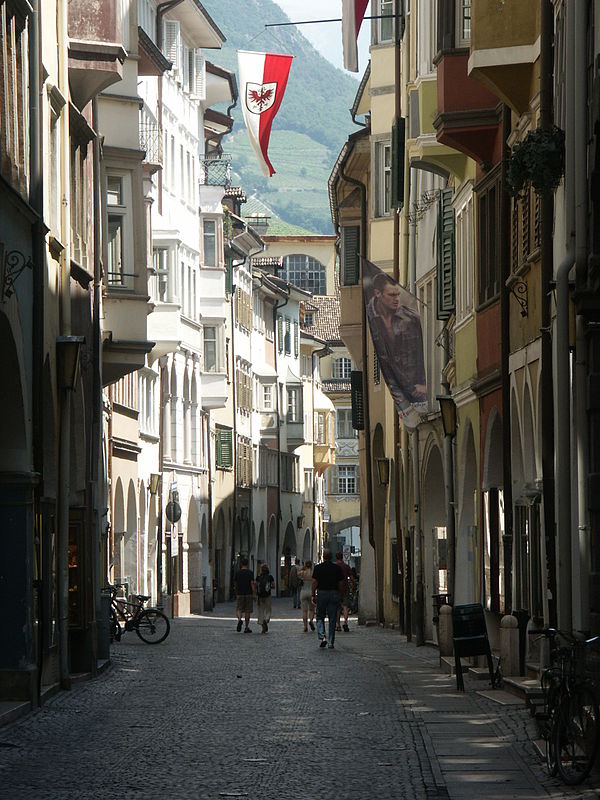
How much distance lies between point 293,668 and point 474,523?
4.03 m

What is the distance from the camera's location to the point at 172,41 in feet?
192

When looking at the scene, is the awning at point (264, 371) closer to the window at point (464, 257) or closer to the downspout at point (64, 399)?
the window at point (464, 257)

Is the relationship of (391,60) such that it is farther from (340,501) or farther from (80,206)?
(340,501)

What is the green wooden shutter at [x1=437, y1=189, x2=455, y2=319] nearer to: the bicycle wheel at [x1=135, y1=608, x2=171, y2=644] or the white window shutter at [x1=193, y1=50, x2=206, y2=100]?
the bicycle wheel at [x1=135, y1=608, x2=171, y2=644]

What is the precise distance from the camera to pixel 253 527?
82062mm

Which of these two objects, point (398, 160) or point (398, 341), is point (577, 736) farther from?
point (398, 160)

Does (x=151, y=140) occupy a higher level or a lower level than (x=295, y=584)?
higher

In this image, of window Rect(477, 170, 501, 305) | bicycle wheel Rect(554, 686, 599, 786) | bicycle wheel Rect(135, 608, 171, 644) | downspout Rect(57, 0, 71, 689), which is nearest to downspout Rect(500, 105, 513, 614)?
window Rect(477, 170, 501, 305)

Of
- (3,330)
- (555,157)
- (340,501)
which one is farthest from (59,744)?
(340,501)

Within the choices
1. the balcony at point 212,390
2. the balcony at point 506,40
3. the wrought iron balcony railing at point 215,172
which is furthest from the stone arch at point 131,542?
the balcony at point 506,40

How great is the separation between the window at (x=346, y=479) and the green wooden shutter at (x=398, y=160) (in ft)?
238

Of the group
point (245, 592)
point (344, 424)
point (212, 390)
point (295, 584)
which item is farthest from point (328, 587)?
point (344, 424)

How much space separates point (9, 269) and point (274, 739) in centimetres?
560

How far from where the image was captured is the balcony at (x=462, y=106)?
24.7m
